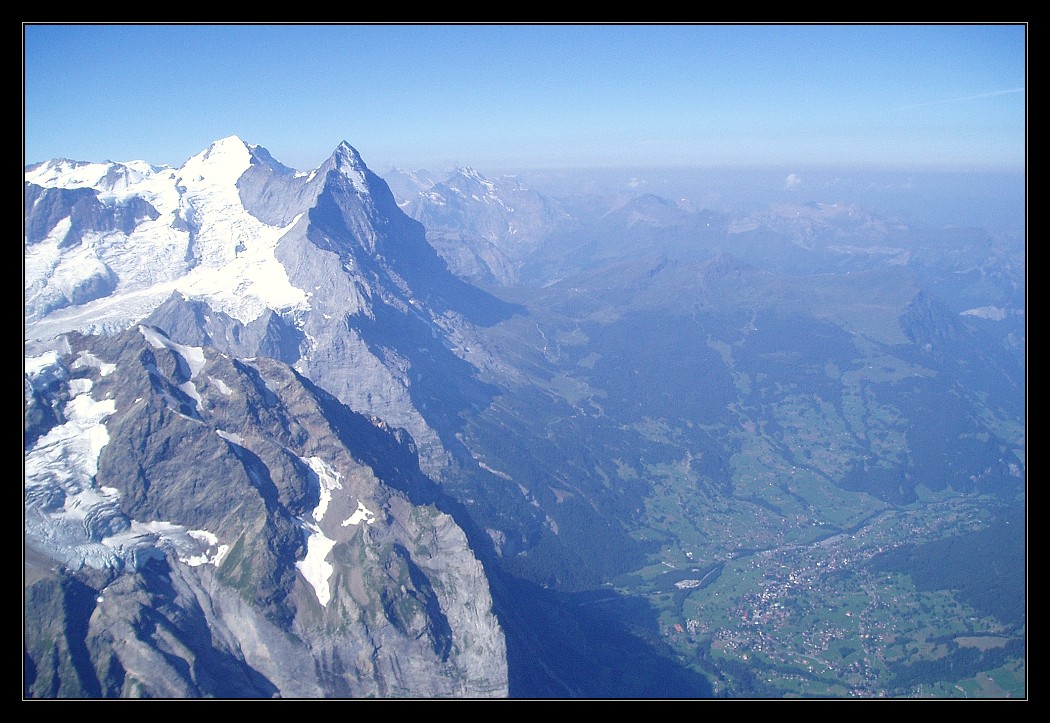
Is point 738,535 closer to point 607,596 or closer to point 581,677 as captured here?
point 607,596

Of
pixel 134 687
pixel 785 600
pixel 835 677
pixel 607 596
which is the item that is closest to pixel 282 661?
pixel 134 687

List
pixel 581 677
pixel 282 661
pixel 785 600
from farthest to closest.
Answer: pixel 785 600 → pixel 581 677 → pixel 282 661

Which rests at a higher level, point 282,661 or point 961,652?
point 282,661

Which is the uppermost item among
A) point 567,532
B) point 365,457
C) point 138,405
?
point 138,405

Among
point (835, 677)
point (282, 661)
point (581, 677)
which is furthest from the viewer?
point (835, 677)

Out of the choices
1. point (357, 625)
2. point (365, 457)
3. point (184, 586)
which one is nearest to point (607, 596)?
point (365, 457)

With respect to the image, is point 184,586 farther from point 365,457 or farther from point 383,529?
point 365,457

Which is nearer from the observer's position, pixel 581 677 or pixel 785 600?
pixel 581 677
